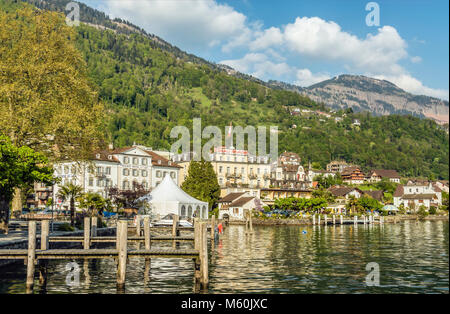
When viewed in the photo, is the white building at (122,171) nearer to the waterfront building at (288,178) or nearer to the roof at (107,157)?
the roof at (107,157)

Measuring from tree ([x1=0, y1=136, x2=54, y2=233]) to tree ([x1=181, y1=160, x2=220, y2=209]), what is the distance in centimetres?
5796

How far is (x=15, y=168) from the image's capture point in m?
34.0

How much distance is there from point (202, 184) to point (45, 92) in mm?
54440

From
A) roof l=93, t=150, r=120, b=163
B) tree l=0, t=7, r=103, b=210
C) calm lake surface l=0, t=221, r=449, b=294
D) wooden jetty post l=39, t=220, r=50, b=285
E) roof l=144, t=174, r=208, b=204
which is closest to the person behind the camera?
calm lake surface l=0, t=221, r=449, b=294

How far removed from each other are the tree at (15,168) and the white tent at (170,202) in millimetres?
31759

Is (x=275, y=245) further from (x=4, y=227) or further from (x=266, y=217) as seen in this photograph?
(x=266, y=217)

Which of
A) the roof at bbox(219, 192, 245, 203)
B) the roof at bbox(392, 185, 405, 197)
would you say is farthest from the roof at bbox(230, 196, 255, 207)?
the roof at bbox(392, 185, 405, 197)

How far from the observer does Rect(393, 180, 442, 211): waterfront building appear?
129625 millimetres

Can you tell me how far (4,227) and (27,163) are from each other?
22.2 feet

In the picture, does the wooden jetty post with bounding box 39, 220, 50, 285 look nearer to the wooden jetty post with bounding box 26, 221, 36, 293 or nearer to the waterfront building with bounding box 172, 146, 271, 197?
the wooden jetty post with bounding box 26, 221, 36, 293

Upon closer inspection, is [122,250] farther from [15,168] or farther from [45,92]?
Result: [45,92]
